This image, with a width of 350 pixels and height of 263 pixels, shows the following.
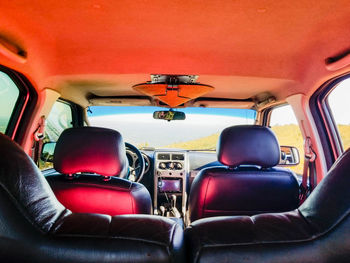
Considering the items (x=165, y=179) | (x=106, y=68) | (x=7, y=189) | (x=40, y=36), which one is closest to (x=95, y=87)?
(x=106, y=68)

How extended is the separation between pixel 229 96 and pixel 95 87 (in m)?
2.33

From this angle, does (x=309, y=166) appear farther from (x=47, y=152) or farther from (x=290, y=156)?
(x=47, y=152)

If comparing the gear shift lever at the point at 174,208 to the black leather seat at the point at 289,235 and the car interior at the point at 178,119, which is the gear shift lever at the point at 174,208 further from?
the black leather seat at the point at 289,235

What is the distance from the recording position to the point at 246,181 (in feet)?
8.71

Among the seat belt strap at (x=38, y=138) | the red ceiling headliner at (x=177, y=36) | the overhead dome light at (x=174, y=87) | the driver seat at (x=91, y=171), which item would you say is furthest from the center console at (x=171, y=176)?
the driver seat at (x=91, y=171)

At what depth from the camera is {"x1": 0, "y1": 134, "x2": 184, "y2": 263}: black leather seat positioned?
87 centimetres

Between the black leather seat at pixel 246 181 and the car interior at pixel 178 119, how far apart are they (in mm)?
11

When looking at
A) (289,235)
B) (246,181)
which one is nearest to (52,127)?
(246,181)

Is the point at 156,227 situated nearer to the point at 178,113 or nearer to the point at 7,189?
the point at 7,189

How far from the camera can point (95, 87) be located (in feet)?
14.5

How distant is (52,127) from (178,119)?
208 cm

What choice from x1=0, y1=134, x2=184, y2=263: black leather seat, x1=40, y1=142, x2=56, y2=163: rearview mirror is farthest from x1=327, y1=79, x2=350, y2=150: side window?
x1=40, y1=142, x2=56, y2=163: rearview mirror

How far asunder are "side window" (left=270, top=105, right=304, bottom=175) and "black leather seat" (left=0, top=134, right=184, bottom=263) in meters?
3.32

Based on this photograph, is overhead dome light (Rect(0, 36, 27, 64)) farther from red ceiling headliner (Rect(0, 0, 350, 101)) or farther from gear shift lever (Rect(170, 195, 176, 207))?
gear shift lever (Rect(170, 195, 176, 207))
